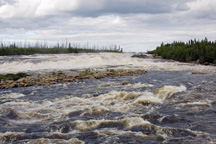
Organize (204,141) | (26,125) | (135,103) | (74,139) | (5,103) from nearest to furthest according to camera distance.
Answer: (204,141), (74,139), (26,125), (135,103), (5,103)

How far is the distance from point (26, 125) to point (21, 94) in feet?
26.4

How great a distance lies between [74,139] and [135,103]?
238 inches

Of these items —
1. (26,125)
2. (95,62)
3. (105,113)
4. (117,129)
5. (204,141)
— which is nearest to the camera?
(204,141)

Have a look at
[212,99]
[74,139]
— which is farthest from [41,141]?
[212,99]

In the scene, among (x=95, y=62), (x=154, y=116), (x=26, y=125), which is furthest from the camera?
(x=95, y=62)

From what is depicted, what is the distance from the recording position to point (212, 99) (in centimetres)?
1456

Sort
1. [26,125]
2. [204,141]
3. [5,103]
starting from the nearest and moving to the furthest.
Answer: [204,141] < [26,125] < [5,103]

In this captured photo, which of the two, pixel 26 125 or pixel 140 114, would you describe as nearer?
pixel 26 125

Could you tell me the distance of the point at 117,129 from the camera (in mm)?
10188

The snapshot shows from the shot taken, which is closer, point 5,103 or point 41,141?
point 41,141

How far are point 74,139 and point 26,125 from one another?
9.96 ft

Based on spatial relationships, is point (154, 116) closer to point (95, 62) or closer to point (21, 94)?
point (21, 94)

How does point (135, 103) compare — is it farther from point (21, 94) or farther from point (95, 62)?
point (95, 62)

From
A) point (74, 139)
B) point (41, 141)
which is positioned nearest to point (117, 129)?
point (74, 139)
